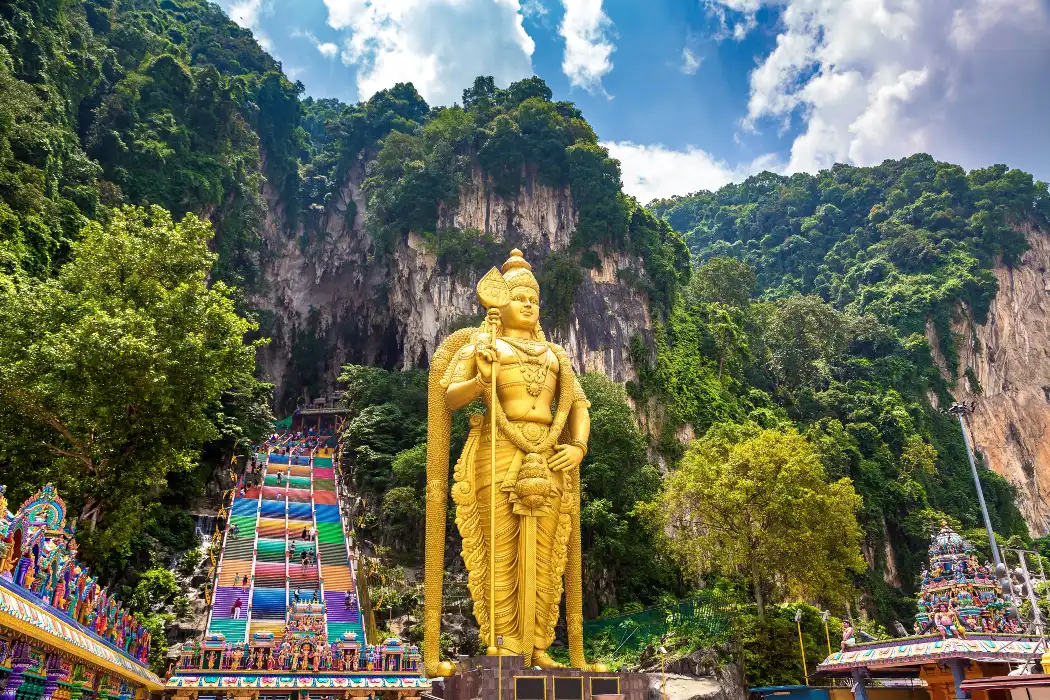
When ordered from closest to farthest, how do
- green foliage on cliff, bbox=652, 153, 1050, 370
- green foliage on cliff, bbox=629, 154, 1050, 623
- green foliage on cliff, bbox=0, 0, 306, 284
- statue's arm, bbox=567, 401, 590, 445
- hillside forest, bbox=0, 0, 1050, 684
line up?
statue's arm, bbox=567, 401, 590, 445 → hillside forest, bbox=0, 0, 1050, 684 → green foliage on cliff, bbox=0, 0, 306, 284 → green foliage on cliff, bbox=629, 154, 1050, 623 → green foliage on cliff, bbox=652, 153, 1050, 370

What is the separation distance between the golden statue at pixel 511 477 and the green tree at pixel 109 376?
14.6 ft

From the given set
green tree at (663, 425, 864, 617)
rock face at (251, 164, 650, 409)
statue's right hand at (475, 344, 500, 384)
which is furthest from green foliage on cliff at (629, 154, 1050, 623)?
statue's right hand at (475, 344, 500, 384)

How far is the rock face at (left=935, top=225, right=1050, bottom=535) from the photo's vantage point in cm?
3100

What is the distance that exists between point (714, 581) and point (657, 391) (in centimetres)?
718

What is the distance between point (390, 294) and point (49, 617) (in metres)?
22.9

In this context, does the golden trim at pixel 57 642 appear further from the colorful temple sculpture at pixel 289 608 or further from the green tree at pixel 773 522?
the green tree at pixel 773 522

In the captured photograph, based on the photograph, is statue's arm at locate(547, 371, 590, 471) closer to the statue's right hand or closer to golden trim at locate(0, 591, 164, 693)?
the statue's right hand

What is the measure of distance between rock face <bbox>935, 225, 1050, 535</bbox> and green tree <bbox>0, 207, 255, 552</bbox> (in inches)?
1208

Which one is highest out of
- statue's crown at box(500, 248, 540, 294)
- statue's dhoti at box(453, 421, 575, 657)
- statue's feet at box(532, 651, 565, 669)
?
statue's crown at box(500, 248, 540, 294)

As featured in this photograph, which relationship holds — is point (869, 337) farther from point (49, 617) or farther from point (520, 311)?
point (49, 617)

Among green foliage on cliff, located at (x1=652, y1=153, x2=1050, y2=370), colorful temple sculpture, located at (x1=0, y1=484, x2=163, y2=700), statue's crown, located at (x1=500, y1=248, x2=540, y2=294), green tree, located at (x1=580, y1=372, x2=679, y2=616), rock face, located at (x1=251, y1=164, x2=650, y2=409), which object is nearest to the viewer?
colorful temple sculpture, located at (x1=0, y1=484, x2=163, y2=700)

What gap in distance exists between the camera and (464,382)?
8.17 metres

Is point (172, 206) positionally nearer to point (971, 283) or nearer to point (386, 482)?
point (386, 482)

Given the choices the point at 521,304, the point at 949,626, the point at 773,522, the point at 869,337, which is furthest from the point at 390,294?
the point at 949,626
